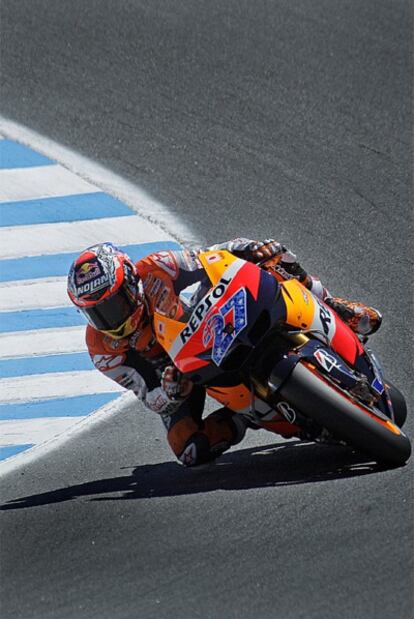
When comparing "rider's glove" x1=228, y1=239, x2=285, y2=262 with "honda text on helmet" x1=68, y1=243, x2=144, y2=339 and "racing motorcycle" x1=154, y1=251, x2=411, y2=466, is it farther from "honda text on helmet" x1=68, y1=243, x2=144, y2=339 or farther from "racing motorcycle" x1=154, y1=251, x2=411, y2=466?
"honda text on helmet" x1=68, y1=243, x2=144, y2=339

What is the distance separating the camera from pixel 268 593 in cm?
591

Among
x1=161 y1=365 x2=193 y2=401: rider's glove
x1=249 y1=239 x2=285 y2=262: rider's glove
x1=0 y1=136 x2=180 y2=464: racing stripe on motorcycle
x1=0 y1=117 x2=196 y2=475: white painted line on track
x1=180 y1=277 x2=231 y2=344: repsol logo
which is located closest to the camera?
x1=180 y1=277 x2=231 y2=344: repsol logo

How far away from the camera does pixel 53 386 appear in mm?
9570

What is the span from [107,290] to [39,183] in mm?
4858

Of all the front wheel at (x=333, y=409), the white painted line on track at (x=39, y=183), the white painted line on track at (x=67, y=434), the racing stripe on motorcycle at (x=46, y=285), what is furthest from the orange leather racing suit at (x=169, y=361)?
the white painted line on track at (x=39, y=183)

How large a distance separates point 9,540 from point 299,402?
2.02 metres

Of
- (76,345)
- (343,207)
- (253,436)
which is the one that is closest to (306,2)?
(343,207)

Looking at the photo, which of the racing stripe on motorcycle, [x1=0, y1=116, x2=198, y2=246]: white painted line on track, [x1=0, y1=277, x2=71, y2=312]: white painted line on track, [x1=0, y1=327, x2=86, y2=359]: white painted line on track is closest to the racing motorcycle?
the racing stripe on motorcycle

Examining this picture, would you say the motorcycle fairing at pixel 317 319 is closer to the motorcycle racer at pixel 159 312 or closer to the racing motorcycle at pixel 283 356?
the racing motorcycle at pixel 283 356

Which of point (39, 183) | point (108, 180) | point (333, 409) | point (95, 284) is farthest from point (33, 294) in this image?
point (333, 409)

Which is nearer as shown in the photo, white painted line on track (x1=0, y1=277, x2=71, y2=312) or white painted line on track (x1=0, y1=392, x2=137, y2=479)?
white painted line on track (x1=0, y1=392, x2=137, y2=479)

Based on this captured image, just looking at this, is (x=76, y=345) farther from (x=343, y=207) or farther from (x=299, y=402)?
(x=299, y=402)

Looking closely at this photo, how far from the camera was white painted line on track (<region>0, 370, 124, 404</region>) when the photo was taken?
9469 mm

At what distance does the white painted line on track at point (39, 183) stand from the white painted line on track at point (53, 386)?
243 cm
